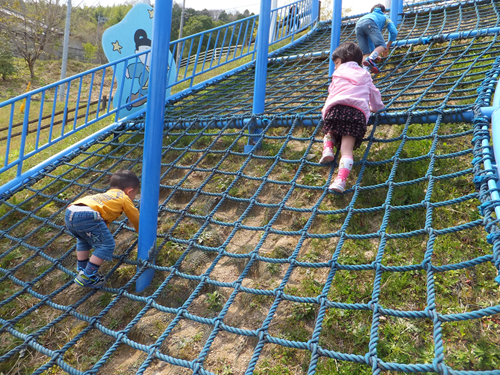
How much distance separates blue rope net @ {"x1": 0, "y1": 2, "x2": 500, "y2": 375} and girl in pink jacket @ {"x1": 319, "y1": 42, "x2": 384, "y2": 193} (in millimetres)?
119

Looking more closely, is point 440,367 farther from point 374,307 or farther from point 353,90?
point 353,90

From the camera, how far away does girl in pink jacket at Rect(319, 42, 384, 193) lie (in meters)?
1.96

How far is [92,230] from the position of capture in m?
1.66

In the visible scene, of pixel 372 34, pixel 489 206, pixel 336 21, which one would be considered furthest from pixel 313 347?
pixel 372 34

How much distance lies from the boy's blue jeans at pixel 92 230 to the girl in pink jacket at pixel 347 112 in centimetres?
119

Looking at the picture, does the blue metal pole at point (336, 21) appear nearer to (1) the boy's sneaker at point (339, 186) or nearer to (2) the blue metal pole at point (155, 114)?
(1) the boy's sneaker at point (339, 186)

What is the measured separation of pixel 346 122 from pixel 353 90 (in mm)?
195

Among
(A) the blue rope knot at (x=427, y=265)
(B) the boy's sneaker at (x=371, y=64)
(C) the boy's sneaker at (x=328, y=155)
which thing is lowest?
(A) the blue rope knot at (x=427, y=265)

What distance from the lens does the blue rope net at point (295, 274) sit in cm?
131

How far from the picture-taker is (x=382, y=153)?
223 cm

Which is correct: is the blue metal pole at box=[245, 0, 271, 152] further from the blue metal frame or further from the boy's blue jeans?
the boy's blue jeans

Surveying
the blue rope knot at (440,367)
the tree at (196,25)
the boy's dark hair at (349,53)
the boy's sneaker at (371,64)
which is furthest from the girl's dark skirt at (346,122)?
the tree at (196,25)

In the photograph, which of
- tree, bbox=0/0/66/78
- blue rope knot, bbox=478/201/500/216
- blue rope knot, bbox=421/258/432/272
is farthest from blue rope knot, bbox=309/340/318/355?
tree, bbox=0/0/66/78

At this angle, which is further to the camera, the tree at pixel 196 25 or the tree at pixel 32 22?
the tree at pixel 196 25
